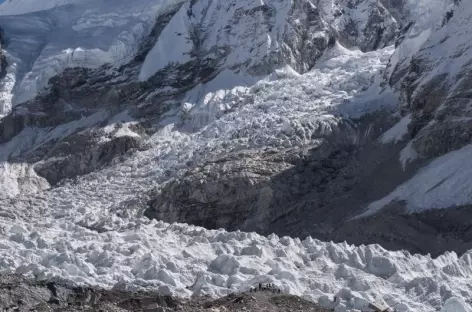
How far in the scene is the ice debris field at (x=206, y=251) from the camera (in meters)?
43.7

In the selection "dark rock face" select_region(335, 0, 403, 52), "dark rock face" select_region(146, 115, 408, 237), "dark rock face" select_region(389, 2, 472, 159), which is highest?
"dark rock face" select_region(335, 0, 403, 52)

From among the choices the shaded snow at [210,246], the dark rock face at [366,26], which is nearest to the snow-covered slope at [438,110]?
the shaded snow at [210,246]

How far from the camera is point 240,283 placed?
144 feet

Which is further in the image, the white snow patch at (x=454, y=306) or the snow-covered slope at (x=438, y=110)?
the snow-covered slope at (x=438, y=110)

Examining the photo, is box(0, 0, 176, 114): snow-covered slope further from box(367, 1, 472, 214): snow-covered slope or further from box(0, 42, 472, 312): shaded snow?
box(367, 1, 472, 214): snow-covered slope

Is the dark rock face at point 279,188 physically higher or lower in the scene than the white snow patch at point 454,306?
lower

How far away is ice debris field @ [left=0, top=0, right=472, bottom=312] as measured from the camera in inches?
1721

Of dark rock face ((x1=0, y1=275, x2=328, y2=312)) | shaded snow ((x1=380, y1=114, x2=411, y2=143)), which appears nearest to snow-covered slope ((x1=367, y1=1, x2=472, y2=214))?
shaded snow ((x1=380, y1=114, x2=411, y2=143))

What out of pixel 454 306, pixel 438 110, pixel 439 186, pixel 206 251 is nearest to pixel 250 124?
pixel 438 110

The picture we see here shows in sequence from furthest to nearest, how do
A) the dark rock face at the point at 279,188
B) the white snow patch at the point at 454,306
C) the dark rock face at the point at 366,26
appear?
the dark rock face at the point at 366,26 < the dark rock face at the point at 279,188 < the white snow patch at the point at 454,306

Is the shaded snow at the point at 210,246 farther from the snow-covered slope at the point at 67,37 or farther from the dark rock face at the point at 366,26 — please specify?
the snow-covered slope at the point at 67,37

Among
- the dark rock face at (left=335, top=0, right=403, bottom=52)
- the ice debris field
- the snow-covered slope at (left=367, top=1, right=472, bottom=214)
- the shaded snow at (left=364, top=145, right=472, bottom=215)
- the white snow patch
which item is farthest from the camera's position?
the dark rock face at (left=335, top=0, right=403, bottom=52)

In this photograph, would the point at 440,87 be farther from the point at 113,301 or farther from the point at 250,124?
the point at 113,301

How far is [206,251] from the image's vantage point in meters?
50.8
